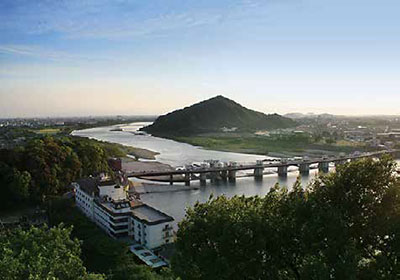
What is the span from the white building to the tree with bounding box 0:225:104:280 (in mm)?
5677

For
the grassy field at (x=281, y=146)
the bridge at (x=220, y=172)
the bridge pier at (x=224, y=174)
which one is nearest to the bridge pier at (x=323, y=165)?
the bridge at (x=220, y=172)

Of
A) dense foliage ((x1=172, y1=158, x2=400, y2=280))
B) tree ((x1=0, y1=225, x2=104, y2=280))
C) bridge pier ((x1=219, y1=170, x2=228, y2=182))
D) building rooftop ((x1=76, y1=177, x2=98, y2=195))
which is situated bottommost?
bridge pier ((x1=219, y1=170, x2=228, y2=182))

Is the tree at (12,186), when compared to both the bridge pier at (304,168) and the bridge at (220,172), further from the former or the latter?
the bridge pier at (304,168)

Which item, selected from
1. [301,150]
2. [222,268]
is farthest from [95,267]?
[301,150]

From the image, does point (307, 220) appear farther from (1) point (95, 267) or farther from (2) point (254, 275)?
(1) point (95, 267)

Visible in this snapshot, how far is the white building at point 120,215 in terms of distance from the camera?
46.3 feet

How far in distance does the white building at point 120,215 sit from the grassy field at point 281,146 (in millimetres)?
32355

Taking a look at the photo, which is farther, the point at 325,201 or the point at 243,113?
the point at 243,113

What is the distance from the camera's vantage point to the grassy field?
48544mm

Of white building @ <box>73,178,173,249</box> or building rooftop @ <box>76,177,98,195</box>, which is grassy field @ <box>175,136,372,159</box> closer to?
building rooftop @ <box>76,177,98,195</box>

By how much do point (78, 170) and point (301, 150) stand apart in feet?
111

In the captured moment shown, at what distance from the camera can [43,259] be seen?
6.76 metres

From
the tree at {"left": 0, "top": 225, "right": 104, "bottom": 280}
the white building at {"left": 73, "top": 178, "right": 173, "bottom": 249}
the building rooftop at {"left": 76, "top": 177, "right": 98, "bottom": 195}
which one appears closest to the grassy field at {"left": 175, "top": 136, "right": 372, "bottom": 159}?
the building rooftop at {"left": 76, "top": 177, "right": 98, "bottom": 195}

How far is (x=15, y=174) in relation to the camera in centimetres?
1955
